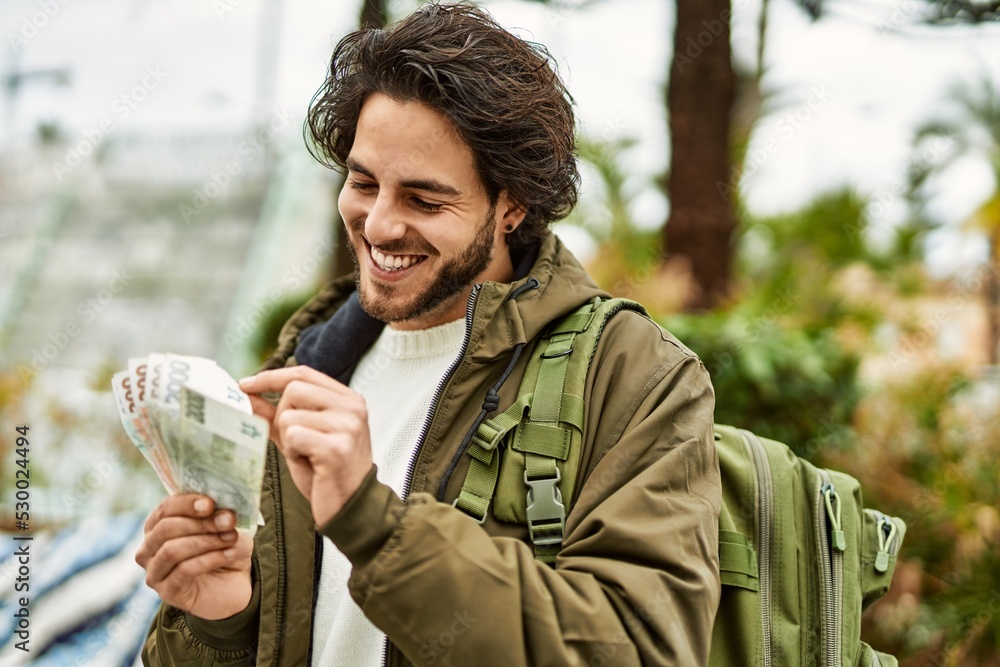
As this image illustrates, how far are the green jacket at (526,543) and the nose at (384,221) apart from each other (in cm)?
24

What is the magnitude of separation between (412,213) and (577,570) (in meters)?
0.91

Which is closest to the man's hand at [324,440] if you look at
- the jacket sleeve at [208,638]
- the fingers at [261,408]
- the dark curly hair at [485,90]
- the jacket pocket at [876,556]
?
the fingers at [261,408]

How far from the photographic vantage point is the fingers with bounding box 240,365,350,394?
1.69 m

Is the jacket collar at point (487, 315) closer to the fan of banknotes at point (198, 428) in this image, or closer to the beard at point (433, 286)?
the beard at point (433, 286)

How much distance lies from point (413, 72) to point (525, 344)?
71 cm

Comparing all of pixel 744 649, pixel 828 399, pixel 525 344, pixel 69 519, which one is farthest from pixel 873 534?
pixel 69 519

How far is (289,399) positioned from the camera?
166cm

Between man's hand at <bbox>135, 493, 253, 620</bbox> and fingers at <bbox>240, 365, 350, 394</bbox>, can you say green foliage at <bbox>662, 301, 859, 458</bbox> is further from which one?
fingers at <bbox>240, 365, 350, 394</bbox>

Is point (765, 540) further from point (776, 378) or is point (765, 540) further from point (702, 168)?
point (702, 168)

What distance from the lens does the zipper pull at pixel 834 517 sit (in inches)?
81.0

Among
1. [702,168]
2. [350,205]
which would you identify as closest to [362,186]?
[350,205]

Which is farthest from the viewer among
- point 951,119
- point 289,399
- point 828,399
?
point 951,119

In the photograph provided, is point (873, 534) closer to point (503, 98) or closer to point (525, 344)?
point (525, 344)

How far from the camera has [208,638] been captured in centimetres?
211
